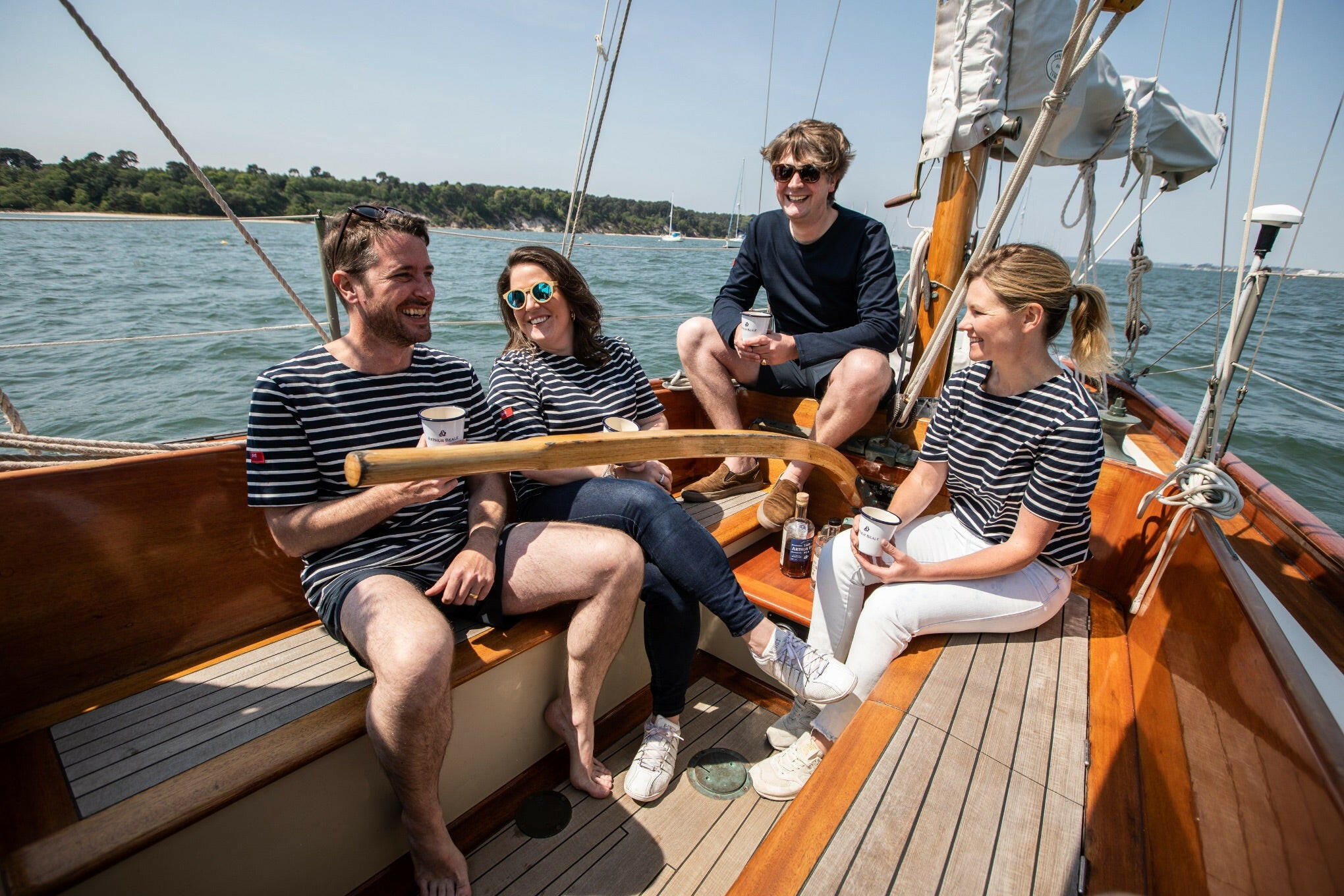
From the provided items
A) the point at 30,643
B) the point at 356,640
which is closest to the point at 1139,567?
the point at 356,640

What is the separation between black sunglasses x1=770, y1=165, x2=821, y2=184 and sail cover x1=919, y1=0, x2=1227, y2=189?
1.61 feet

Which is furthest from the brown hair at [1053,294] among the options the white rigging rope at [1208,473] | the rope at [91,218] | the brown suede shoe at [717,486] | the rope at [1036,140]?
the rope at [91,218]

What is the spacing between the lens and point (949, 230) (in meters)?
2.48

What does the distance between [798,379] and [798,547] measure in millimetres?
630

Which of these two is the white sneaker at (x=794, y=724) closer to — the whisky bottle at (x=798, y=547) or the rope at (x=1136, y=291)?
the whisky bottle at (x=798, y=547)

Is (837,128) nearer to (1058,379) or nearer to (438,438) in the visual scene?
(1058,379)

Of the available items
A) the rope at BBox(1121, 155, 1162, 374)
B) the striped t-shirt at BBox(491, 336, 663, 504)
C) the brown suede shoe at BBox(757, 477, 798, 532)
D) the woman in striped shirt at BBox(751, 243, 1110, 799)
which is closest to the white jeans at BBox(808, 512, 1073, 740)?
the woman in striped shirt at BBox(751, 243, 1110, 799)

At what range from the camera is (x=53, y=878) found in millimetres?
929

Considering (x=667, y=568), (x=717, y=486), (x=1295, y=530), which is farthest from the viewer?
(x=717, y=486)

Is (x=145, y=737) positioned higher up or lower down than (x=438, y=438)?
lower down

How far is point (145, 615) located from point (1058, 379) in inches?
78.8

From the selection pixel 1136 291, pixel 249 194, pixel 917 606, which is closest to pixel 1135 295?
pixel 1136 291

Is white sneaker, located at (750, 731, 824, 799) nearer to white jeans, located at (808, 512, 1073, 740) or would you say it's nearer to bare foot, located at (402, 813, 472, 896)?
white jeans, located at (808, 512, 1073, 740)

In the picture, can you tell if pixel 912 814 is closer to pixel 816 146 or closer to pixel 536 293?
pixel 536 293
